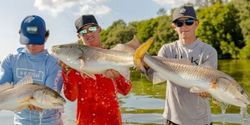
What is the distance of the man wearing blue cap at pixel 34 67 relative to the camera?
642 centimetres

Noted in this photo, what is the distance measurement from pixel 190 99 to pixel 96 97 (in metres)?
1.28

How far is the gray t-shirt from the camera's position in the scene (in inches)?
274

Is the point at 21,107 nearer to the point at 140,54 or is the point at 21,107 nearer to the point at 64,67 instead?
the point at 64,67

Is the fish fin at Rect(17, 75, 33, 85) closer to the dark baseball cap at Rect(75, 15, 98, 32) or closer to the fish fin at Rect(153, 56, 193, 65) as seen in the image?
the dark baseball cap at Rect(75, 15, 98, 32)

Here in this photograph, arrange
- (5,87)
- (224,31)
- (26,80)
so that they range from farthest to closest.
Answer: (224,31) < (5,87) < (26,80)

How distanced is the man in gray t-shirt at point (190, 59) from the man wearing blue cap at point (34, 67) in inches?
61.6

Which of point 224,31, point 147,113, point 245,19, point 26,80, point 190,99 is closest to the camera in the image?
point 26,80

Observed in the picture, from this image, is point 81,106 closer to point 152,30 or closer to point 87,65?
point 87,65

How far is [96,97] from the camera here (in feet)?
22.6

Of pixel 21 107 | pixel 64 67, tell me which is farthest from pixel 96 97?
pixel 21 107

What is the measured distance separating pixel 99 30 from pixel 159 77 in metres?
1.07

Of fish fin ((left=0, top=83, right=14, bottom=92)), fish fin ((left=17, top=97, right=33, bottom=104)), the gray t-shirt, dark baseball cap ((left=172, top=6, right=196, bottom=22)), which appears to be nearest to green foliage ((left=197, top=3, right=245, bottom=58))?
dark baseball cap ((left=172, top=6, right=196, bottom=22))

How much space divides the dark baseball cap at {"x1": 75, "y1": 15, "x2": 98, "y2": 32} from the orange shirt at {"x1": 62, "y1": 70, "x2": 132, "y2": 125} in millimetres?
620

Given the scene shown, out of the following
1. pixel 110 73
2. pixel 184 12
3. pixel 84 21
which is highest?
pixel 184 12
